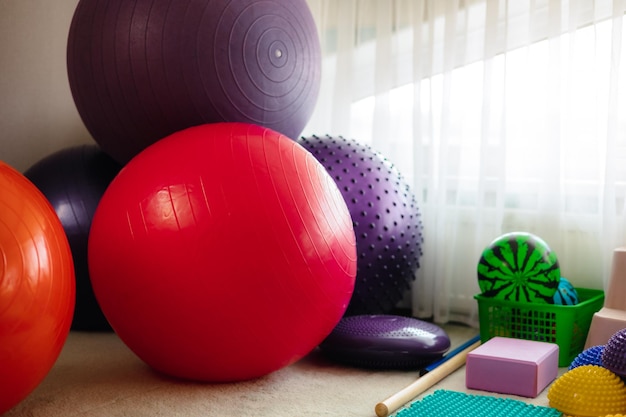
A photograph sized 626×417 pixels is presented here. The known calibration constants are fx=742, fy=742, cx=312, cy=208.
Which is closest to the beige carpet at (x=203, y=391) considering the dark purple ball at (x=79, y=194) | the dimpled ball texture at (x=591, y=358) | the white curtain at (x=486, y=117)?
the dimpled ball texture at (x=591, y=358)

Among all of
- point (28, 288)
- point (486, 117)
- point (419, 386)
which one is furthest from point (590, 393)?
point (28, 288)

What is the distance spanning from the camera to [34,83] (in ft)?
9.51

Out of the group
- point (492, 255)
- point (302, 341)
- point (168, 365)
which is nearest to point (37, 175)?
point (168, 365)

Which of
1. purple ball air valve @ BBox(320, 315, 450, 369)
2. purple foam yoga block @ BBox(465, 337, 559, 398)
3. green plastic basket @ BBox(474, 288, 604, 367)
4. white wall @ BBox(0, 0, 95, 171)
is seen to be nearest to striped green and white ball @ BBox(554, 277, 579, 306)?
green plastic basket @ BBox(474, 288, 604, 367)

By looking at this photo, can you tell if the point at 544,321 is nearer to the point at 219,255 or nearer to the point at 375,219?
the point at 375,219

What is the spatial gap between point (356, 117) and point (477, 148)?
540 millimetres

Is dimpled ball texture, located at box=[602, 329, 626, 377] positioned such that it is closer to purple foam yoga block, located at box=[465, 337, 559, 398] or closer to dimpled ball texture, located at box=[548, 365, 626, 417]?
dimpled ball texture, located at box=[548, 365, 626, 417]

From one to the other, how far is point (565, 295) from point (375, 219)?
2.09 ft

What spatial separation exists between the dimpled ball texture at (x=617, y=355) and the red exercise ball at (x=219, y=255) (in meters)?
0.67

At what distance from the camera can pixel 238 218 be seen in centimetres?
179

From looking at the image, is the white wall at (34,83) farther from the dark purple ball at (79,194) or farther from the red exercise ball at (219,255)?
the red exercise ball at (219,255)

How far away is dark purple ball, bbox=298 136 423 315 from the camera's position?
7.86ft

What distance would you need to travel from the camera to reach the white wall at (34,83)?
9.30ft

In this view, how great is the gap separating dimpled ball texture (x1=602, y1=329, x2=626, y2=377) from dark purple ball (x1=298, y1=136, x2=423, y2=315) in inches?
32.7
